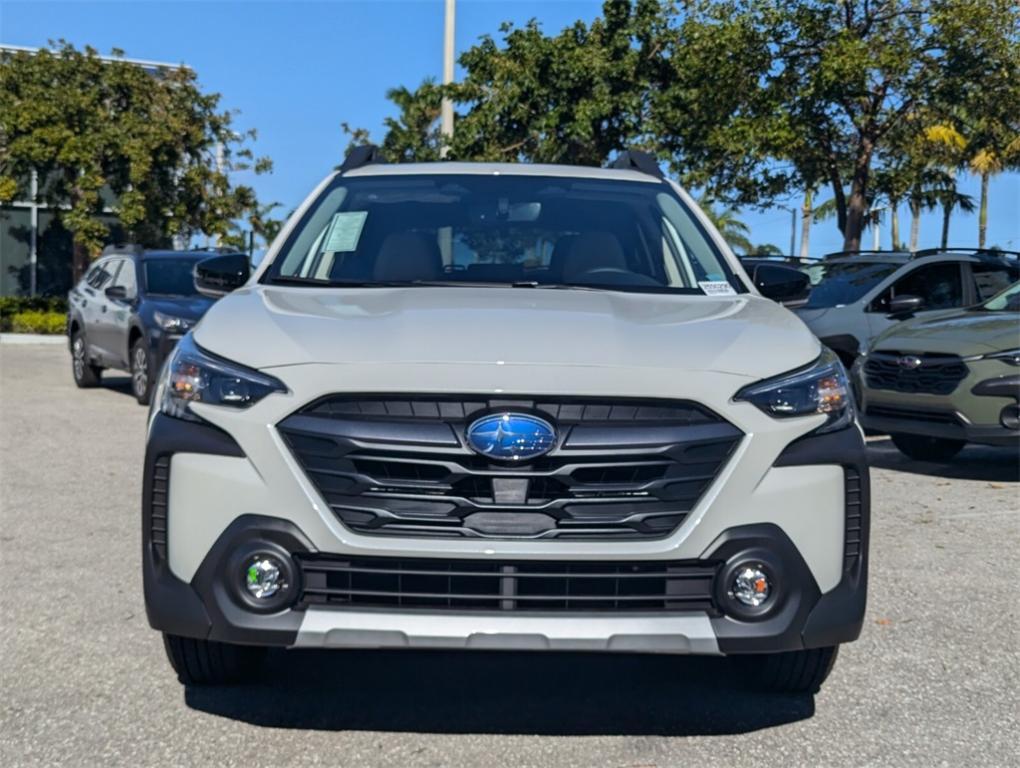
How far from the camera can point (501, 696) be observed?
4383 mm

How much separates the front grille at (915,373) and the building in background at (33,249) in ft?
101

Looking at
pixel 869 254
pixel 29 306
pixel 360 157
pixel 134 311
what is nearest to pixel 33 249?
pixel 29 306

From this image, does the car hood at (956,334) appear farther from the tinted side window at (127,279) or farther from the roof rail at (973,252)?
the tinted side window at (127,279)

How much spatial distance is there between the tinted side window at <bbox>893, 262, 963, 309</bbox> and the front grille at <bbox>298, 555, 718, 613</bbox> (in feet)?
32.1

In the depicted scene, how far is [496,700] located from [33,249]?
37041mm

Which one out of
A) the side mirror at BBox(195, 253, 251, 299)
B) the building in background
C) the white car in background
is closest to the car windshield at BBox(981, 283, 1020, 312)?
the white car in background

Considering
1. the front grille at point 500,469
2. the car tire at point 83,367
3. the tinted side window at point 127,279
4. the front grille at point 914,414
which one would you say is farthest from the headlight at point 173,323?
the front grille at point 500,469

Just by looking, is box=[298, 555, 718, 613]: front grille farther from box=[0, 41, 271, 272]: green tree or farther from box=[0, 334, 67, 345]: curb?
box=[0, 41, 271, 272]: green tree

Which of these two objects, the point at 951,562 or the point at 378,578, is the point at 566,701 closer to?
the point at 378,578

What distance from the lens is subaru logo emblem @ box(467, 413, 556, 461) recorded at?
3.52 m

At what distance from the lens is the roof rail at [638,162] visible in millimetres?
5797

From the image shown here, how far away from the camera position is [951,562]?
6.75 m

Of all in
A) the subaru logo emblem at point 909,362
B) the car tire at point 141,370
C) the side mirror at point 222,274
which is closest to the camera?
the side mirror at point 222,274

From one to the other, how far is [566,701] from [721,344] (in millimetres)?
1273
